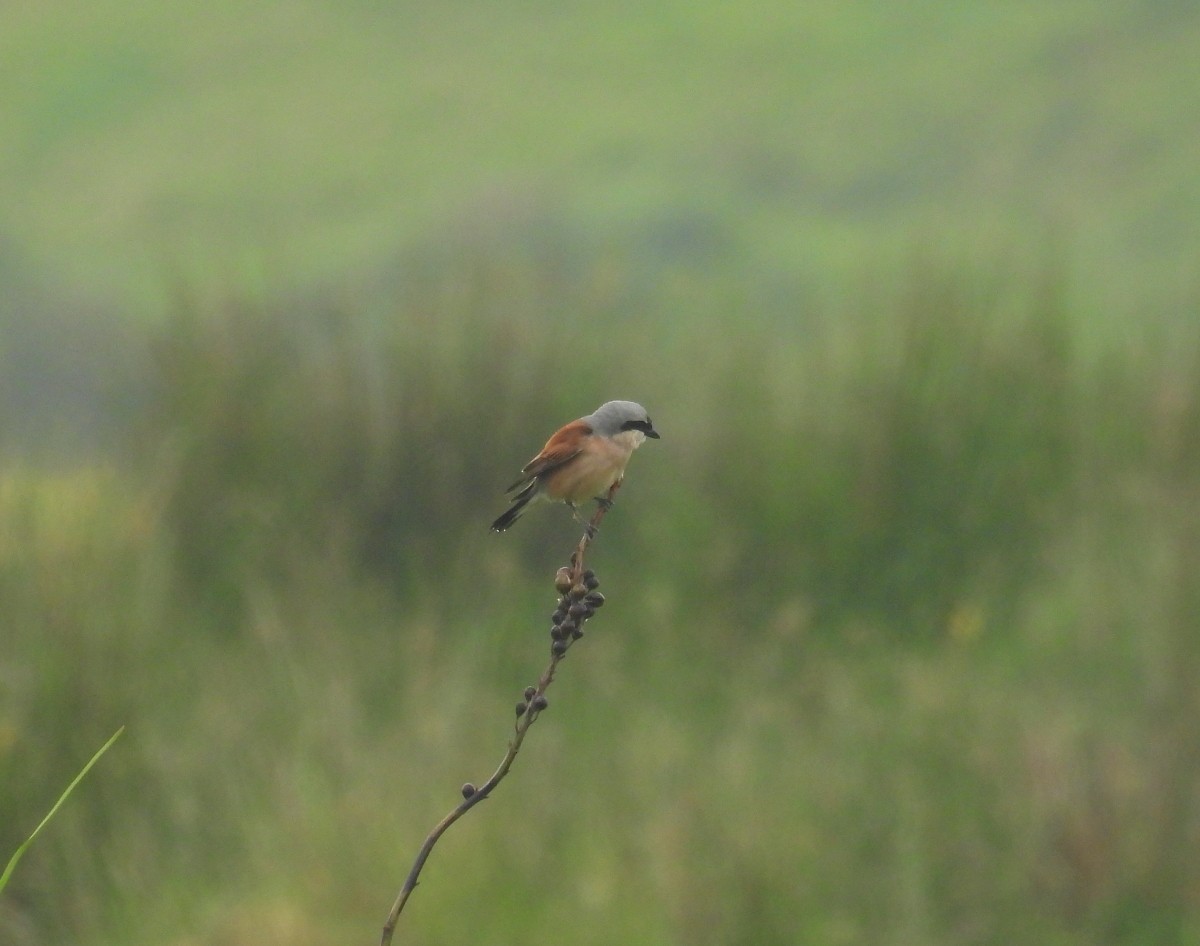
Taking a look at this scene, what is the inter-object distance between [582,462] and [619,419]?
0.68 ft

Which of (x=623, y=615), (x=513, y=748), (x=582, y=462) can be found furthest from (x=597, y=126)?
(x=513, y=748)

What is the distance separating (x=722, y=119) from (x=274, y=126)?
5492mm

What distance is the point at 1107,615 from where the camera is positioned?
7.46 m

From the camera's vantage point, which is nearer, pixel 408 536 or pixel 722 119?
pixel 408 536

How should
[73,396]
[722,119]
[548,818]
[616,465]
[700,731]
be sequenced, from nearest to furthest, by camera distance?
1. [616,465]
2. [548,818]
3. [700,731]
4. [73,396]
5. [722,119]

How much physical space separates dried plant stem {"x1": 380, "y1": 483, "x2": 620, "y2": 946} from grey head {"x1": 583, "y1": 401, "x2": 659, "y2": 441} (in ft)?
0.29

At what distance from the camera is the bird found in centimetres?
199

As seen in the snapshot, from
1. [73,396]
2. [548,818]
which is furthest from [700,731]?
[73,396]

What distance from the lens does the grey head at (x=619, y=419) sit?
188cm

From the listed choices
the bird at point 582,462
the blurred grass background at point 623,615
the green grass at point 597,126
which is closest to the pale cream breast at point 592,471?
the bird at point 582,462

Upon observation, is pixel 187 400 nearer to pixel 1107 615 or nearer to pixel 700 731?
pixel 700 731

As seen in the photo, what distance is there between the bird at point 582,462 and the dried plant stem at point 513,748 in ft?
0.19

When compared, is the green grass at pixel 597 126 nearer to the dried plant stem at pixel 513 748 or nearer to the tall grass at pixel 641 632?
the tall grass at pixel 641 632

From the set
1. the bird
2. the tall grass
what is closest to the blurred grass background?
the tall grass
